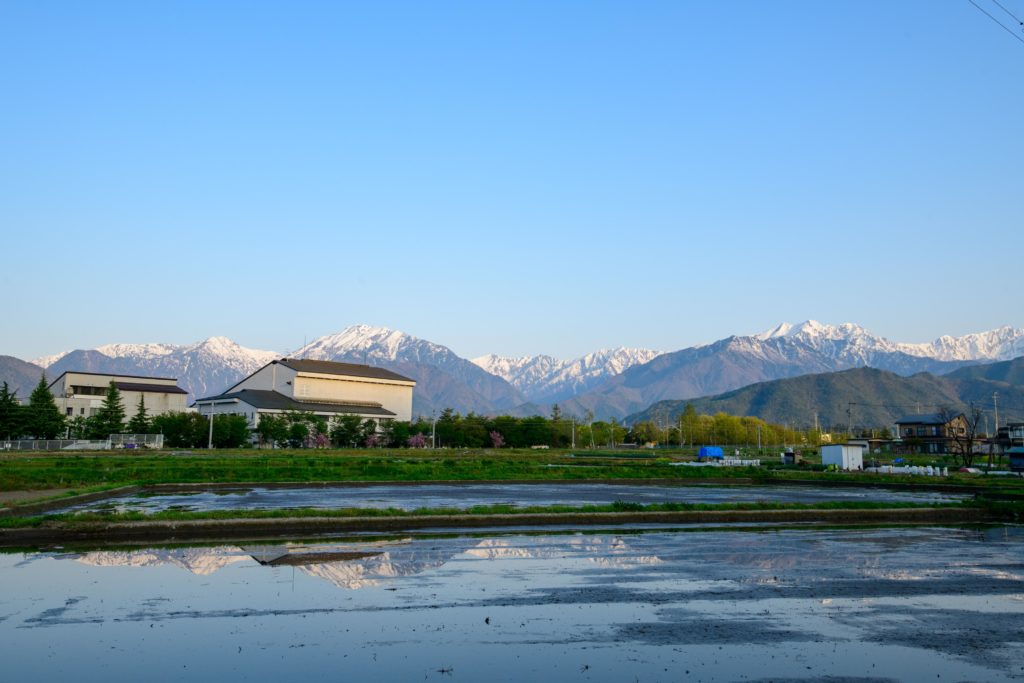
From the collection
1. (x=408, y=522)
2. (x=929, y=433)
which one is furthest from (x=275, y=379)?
(x=408, y=522)

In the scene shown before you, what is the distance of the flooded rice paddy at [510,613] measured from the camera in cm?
908

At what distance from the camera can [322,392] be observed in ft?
499

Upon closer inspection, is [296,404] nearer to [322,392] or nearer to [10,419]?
[322,392]

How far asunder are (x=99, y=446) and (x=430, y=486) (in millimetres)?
67740

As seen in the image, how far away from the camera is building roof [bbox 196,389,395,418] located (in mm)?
132250

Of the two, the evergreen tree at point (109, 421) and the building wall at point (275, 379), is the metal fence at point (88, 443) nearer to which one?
the evergreen tree at point (109, 421)

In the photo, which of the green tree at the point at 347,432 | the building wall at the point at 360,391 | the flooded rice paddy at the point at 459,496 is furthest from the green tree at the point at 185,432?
the flooded rice paddy at the point at 459,496

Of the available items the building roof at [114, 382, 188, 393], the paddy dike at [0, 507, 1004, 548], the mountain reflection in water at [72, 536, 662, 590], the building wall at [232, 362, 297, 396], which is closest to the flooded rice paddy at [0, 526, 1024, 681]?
the mountain reflection in water at [72, 536, 662, 590]

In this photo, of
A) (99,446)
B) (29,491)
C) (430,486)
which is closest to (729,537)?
(430,486)

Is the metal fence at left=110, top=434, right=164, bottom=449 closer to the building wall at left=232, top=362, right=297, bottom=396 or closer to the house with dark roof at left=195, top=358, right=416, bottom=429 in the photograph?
the house with dark roof at left=195, top=358, right=416, bottom=429

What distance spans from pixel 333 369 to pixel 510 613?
149 meters

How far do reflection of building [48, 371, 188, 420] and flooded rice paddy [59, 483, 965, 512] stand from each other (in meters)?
106

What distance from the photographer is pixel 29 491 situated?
3062 centimetres

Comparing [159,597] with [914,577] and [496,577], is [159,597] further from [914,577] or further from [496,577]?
[914,577]
